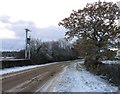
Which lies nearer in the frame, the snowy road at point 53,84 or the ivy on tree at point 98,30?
the snowy road at point 53,84

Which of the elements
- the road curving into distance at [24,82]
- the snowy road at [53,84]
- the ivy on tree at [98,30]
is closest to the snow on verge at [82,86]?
the snowy road at [53,84]

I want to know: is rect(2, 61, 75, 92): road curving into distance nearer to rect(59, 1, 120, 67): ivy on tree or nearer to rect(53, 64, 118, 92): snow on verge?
rect(53, 64, 118, 92): snow on verge

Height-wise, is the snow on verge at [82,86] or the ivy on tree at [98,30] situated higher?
the ivy on tree at [98,30]

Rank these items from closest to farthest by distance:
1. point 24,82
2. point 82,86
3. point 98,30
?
point 82,86
point 24,82
point 98,30

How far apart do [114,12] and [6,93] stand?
31.4 m

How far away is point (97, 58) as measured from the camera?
42.8 m


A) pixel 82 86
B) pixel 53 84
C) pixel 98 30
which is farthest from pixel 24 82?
pixel 98 30

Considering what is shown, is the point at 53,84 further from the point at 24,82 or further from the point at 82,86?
the point at 24,82

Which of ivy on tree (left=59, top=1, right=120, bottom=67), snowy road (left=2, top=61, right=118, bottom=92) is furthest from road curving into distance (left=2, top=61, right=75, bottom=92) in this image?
ivy on tree (left=59, top=1, right=120, bottom=67)

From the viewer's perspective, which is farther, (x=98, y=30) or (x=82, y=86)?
(x=98, y=30)

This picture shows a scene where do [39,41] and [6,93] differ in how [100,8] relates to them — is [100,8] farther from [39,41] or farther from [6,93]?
[39,41]

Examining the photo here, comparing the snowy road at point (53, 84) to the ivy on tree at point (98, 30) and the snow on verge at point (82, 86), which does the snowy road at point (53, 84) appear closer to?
the snow on verge at point (82, 86)

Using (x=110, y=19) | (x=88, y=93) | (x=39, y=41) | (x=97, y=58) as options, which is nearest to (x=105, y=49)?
(x=97, y=58)

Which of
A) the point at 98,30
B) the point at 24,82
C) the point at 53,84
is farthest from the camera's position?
the point at 98,30
